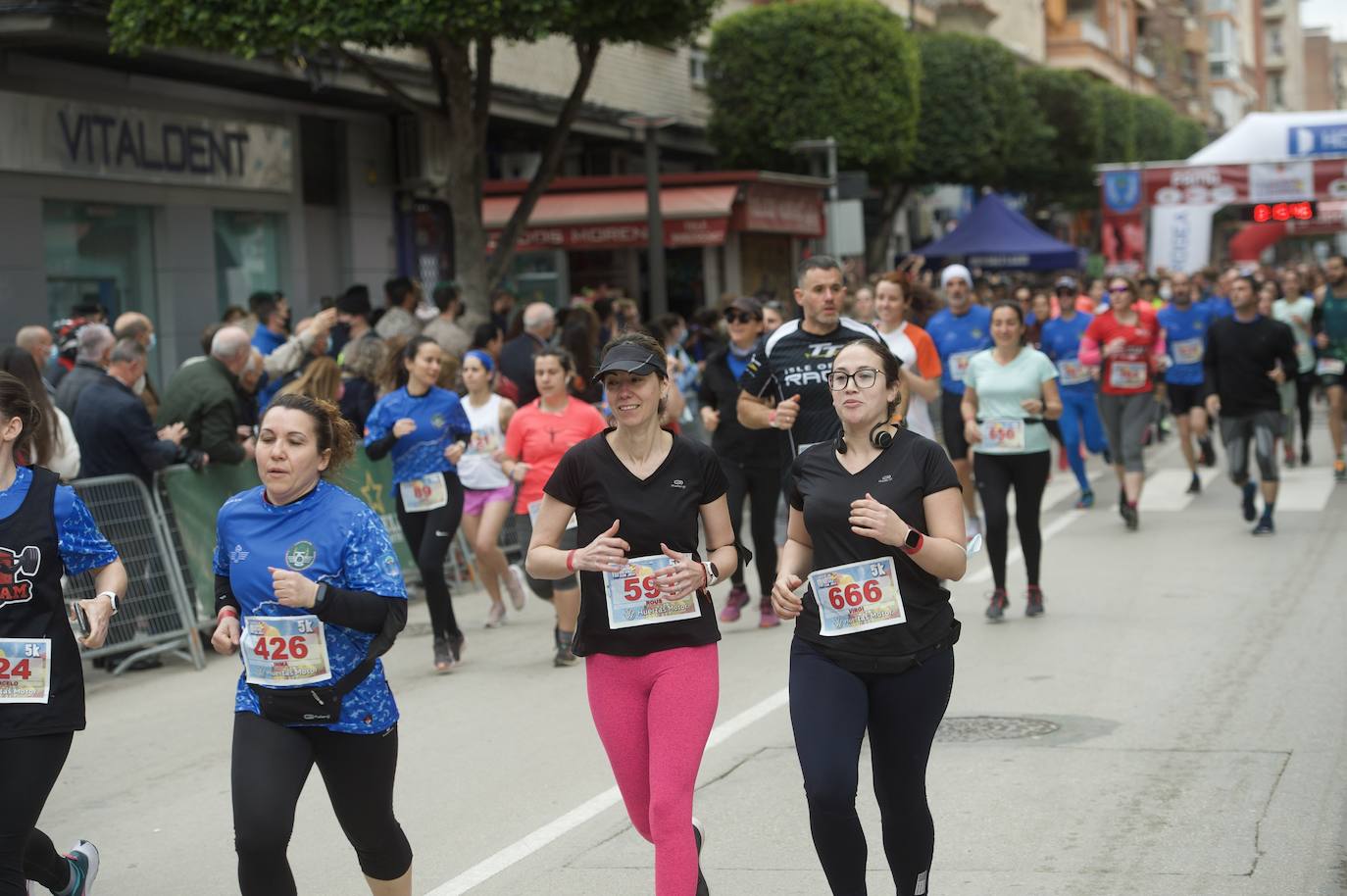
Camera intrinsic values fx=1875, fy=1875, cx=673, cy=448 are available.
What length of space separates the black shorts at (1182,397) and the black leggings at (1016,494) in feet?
28.1

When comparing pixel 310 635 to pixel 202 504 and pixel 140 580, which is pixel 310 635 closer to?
pixel 140 580

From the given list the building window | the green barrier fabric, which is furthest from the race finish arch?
the green barrier fabric

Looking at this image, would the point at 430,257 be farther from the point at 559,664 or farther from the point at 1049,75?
the point at 1049,75

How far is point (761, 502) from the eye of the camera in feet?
36.9

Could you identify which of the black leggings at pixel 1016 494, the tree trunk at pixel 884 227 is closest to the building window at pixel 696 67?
the tree trunk at pixel 884 227

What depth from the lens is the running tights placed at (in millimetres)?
16781

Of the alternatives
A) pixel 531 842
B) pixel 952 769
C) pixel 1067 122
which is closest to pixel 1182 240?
pixel 1067 122

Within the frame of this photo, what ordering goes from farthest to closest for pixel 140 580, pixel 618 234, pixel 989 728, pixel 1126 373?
1. pixel 618 234
2. pixel 1126 373
3. pixel 140 580
4. pixel 989 728

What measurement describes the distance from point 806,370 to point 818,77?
72.6ft

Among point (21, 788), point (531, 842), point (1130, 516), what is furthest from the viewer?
point (1130, 516)

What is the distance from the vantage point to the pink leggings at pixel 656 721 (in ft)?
16.7

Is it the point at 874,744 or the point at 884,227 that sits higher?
the point at 884,227

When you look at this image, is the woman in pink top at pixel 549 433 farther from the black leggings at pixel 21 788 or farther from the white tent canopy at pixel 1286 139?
the white tent canopy at pixel 1286 139

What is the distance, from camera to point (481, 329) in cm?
1390
